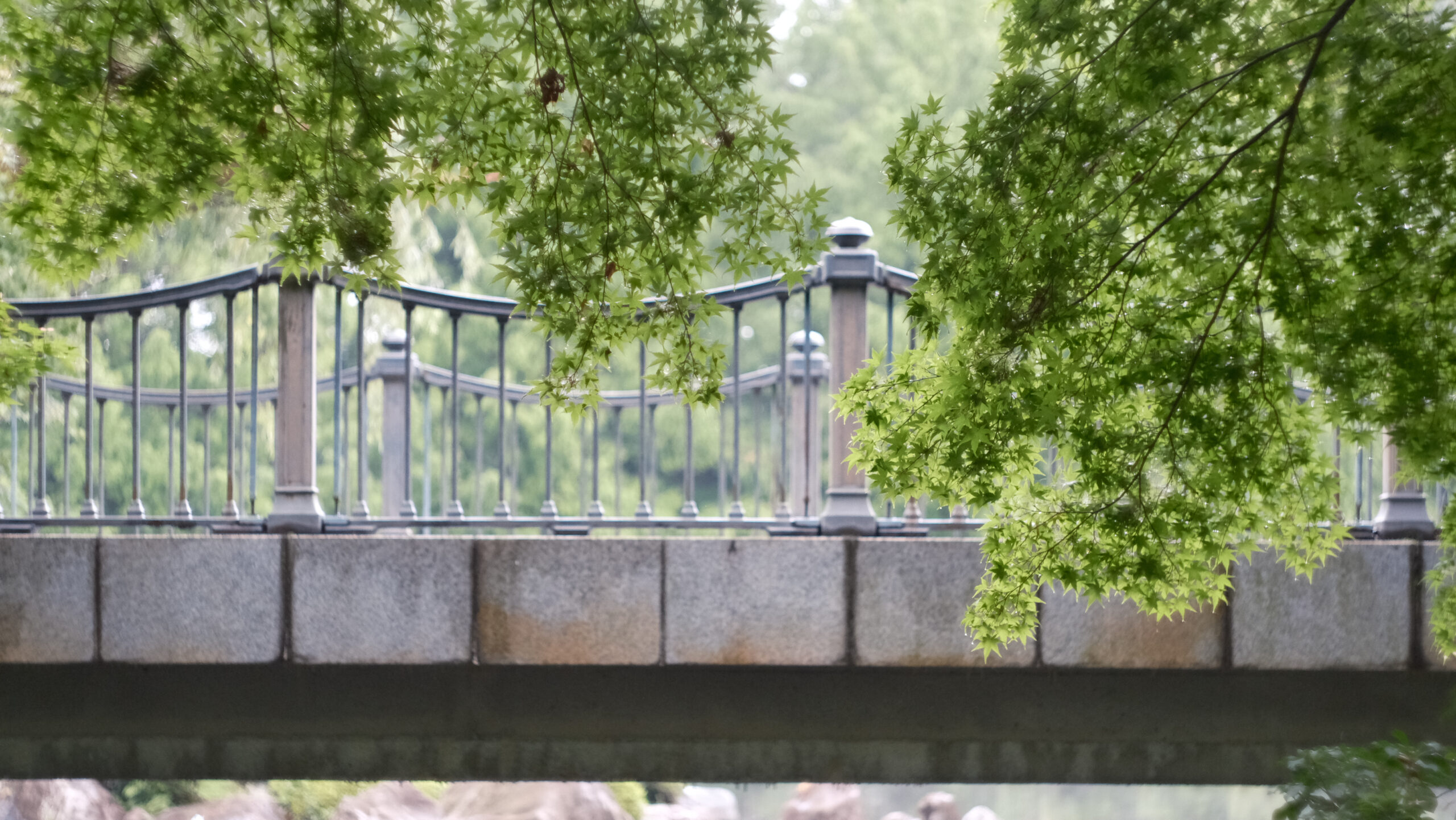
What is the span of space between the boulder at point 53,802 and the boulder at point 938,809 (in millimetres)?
8469

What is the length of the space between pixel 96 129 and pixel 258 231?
55 centimetres

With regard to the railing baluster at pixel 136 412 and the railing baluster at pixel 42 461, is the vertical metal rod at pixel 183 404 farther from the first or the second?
the railing baluster at pixel 42 461

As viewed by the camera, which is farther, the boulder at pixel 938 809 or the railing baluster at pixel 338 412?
the boulder at pixel 938 809

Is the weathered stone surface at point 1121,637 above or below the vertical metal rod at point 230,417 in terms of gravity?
below

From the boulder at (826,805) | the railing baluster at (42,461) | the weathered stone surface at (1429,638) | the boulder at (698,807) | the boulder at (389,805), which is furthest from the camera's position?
the boulder at (826,805)

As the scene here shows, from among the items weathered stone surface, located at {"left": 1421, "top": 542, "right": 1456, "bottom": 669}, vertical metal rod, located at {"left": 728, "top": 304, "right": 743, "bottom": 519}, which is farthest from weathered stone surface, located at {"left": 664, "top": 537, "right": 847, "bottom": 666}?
weathered stone surface, located at {"left": 1421, "top": 542, "right": 1456, "bottom": 669}

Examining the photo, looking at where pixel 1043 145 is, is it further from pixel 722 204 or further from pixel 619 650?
pixel 619 650

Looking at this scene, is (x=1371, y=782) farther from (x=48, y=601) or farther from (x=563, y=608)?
(x=48, y=601)

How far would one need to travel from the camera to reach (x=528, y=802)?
9641mm

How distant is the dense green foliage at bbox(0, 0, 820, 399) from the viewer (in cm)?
302

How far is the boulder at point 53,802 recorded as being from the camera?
9.52m

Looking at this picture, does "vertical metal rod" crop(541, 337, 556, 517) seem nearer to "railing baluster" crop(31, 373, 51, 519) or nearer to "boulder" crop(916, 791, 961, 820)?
"railing baluster" crop(31, 373, 51, 519)

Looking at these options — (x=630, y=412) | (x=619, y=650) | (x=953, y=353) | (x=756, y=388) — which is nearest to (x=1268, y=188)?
(x=953, y=353)

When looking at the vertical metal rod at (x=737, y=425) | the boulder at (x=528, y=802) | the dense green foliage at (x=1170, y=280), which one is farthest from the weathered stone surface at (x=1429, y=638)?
the boulder at (x=528, y=802)
